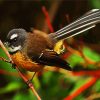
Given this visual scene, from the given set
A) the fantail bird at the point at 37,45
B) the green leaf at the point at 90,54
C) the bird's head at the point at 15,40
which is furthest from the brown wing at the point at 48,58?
the green leaf at the point at 90,54

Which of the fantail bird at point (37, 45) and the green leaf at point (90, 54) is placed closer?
the fantail bird at point (37, 45)

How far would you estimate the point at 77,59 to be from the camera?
4383 mm

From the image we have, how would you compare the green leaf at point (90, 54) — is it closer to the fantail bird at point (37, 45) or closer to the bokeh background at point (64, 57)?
the bokeh background at point (64, 57)

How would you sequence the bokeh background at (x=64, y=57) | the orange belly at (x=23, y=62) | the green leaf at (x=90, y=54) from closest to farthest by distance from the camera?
the orange belly at (x=23, y=62) → the bokeh background at (x=64, y=57) → the green leaf at (x=90, y=54)

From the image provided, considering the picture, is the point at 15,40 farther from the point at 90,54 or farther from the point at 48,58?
the point at 90,54

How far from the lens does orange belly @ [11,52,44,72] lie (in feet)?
12.7

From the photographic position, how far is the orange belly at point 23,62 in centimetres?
386

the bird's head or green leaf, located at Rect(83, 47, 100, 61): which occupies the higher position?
the bird's head

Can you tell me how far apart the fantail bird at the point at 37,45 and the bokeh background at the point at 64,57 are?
13 centimetres

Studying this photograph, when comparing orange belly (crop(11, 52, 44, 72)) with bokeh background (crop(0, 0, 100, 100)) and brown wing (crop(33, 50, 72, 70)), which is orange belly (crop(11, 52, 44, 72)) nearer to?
brown wing (crop(33, 50, 72, 70))

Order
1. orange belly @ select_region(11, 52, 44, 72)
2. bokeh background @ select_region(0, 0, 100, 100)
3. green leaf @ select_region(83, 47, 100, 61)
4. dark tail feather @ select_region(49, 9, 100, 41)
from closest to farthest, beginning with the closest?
1. orange belly @ select_region(11, 52, 44, 72)
2. dark tail feather @ select_region(49, 9, 100, 41)
3. bokeh background @ select_region(0, 0, 100, 100)
4. green leaf @ select_region(83, 47, 100, 61)

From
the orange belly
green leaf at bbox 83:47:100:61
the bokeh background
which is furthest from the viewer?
green leaf at bbox 83:47:100:61

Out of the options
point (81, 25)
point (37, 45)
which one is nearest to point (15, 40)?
point (37, 45)

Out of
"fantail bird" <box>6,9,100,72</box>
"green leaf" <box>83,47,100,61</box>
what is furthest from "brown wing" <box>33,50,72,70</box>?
"green leaf" <box>83,47,100,61</box>
